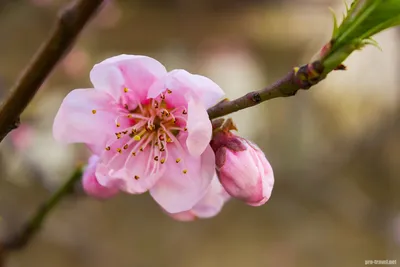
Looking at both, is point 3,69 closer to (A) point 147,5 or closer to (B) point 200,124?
(A) point 147,5

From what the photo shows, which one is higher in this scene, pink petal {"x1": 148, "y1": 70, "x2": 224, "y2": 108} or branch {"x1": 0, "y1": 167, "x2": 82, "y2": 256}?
pink petal {"x1": 148, "y1": 70, "x2": 224, "y2": 108}

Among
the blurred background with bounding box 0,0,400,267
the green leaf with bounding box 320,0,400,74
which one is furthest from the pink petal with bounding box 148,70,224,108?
the blurred background with bounding box 0,0,400,267

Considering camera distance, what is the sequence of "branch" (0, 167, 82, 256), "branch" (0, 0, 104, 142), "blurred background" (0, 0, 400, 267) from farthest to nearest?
"blurred background" (0, 0, 400, 267) → "branch" (0, 167, 82, 256) → "branch" (0, 0, 104, 142)

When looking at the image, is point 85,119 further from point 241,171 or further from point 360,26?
point 360,26

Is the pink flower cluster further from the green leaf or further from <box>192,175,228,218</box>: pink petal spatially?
the green leaf

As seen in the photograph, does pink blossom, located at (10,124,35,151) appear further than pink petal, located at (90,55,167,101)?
Result: Yes

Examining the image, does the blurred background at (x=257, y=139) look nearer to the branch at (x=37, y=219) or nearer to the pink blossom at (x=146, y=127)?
the branch at (x=37, y=219)

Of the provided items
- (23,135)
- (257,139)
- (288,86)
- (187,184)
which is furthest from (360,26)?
(257,139)
